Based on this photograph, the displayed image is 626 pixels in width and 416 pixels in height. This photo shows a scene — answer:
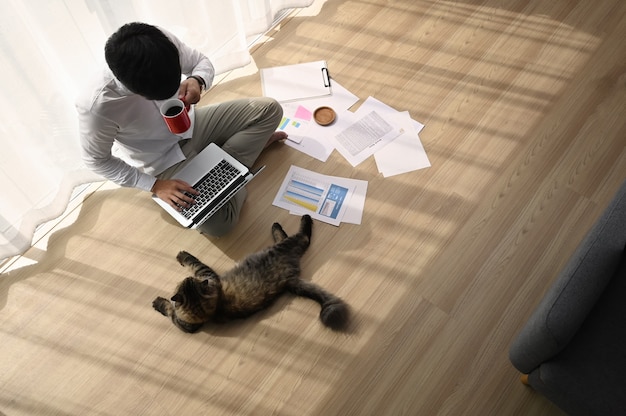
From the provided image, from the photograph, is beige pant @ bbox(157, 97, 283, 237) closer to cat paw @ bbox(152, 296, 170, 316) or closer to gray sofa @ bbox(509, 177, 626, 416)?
cat paw @ bbox(152, 296, 170, 316)

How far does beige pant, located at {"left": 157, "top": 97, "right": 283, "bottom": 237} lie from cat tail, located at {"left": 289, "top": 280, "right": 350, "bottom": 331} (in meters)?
0.45

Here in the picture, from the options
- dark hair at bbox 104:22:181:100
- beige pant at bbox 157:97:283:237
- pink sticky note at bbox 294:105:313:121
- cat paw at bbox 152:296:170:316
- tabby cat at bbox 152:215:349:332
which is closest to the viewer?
dark hair at bbox 104:22:181:100

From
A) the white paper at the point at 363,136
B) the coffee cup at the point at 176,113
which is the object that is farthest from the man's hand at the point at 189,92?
the white paper at the point at 363,136

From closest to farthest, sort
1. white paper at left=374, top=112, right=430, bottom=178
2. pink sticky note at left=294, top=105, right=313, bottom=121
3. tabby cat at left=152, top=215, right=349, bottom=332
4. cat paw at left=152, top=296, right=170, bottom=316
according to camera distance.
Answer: tabby cat at left=152, top=215, right=349, bottom=332 < cat paw at left=152, top=296, right=170, bottom=316 < white paper at left=374, top=112, right=430, bottom=178 < pink sticky note at left=294, top=105, right=313, bottom=121

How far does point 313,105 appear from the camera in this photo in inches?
95.9

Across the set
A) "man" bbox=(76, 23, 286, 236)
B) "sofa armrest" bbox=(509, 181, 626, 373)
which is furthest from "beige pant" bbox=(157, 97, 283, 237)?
"sofa armrest" bbox=(509, 181, 626, 373)

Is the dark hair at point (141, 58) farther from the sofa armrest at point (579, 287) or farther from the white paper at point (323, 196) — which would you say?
the sofa armrest at point (579, 287)

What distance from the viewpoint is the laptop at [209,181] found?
6.20ft

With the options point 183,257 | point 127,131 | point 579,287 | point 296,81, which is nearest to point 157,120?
point 127,131

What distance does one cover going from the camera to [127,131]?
1827mm

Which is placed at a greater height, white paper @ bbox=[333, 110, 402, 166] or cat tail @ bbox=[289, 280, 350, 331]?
white paper @ bbox=[333, 110, 402, 166]

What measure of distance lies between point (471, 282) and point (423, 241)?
0.27m

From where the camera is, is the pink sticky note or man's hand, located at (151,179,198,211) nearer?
man's hand, located at (151,179,198,211)

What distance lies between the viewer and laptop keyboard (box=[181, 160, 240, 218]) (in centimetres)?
190
